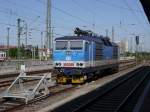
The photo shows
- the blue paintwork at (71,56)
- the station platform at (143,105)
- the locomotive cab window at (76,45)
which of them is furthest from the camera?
the locomotive cab window at (76,45)

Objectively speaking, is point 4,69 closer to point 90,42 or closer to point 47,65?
point 47,65

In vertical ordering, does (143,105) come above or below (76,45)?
below

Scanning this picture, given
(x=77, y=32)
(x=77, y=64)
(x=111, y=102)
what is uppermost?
(x=77, y=32)

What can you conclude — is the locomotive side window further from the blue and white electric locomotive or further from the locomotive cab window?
the locomotive cab window

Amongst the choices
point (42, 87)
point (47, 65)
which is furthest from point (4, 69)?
point (42, 87)

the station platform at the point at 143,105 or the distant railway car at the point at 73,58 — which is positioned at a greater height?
the distant railway car at the point at 73,58

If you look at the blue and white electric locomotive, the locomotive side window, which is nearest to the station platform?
the blue and white electric locomotive

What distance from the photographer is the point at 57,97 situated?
18812mm

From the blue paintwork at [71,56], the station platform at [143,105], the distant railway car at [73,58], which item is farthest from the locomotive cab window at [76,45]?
the station platform at [143,105]

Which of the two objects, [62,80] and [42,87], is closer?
[42,87]

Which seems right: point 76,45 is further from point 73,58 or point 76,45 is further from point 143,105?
point 143,105

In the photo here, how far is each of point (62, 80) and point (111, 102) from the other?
8996mm

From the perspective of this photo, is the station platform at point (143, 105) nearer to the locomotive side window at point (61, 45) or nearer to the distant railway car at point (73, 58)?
the distant railway car at point (73, 58)

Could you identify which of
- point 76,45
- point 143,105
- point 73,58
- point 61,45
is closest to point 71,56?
point 73,58
